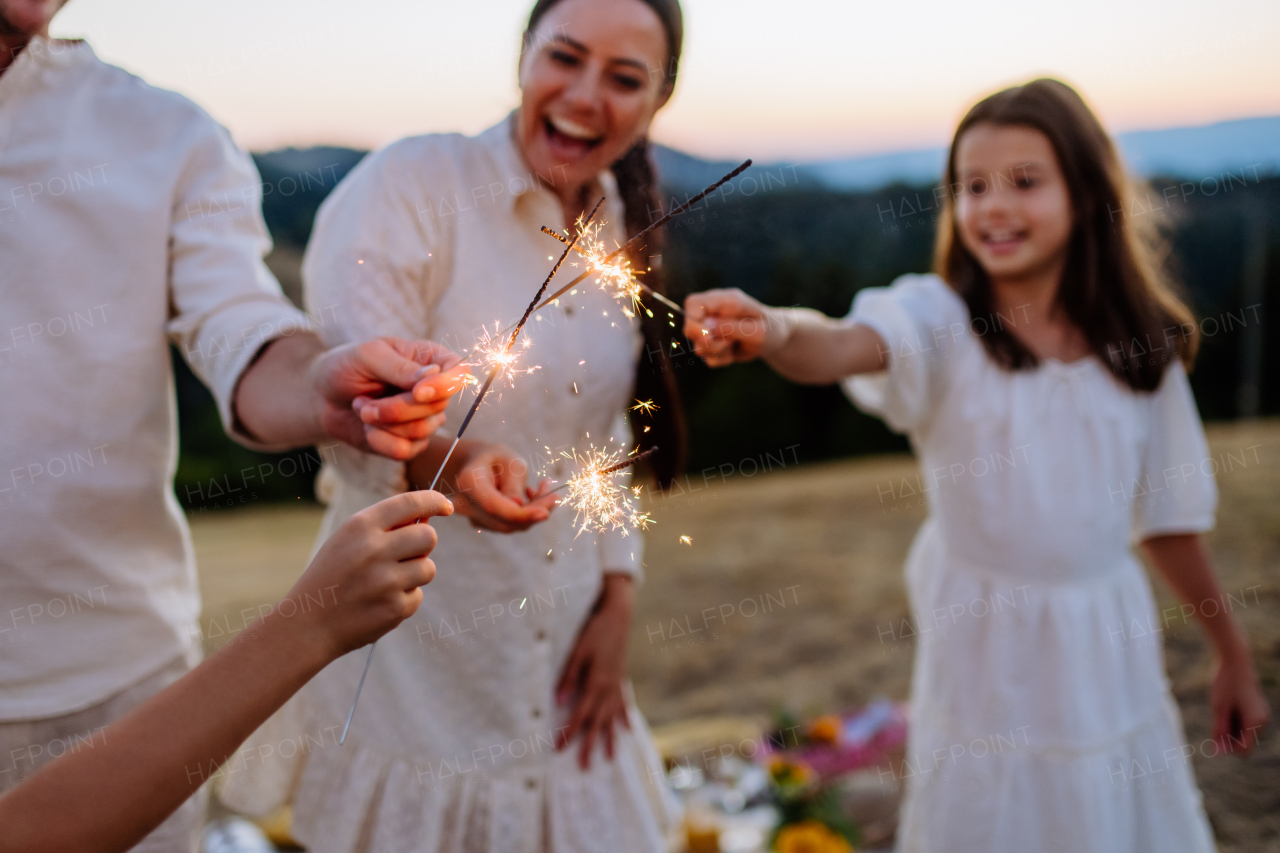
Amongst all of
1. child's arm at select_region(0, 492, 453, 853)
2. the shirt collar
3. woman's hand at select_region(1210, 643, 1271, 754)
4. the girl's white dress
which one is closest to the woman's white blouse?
the shirt collar

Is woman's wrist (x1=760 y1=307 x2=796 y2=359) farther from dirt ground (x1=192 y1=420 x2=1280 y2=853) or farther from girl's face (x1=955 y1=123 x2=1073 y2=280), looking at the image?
dirt ground (x1=192 y1=420 x2=1280 y2=853)

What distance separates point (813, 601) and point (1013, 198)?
4155 mm

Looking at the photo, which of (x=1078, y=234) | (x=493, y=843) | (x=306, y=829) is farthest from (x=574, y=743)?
(x=1078, y=234)

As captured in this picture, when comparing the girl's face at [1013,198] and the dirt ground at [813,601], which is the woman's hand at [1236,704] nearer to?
the dirt ground at [813,601]

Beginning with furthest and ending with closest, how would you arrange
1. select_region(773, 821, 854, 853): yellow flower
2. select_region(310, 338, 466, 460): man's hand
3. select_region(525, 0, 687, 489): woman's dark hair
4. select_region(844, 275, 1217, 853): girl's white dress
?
select_region(773, 821, 854, 853): yellow flower
select_region(844, 275, 1217, 853): girl's white dress
select_region(525, 0, 687, 489): woman's dark hair
select_region(310, 338, 466, 460): man's hand

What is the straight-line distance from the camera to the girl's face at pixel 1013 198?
1970mm

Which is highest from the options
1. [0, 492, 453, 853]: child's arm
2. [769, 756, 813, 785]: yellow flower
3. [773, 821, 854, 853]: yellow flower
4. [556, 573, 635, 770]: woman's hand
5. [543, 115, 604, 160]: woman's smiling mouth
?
[543, 115, 604, 160]: woman's smiling mouth

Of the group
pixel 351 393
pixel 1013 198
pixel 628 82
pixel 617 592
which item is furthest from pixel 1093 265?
pixel 351 393

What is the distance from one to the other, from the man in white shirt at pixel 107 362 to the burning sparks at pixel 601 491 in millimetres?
278

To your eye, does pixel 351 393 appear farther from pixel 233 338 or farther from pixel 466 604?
pixel 466 604

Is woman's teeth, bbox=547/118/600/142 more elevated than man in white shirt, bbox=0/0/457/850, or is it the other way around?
woman's teeth, bbox=547/118/600/142

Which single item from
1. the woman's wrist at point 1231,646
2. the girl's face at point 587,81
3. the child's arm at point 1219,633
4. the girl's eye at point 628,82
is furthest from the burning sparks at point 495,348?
the woman's wrist at point 1231,646

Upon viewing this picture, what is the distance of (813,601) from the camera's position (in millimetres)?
5688

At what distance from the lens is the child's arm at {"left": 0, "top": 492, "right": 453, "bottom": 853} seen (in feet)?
2.63
